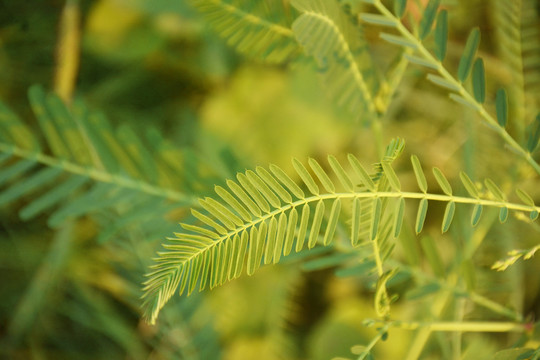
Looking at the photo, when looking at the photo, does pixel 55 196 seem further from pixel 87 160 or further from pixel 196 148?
pixel 196 148

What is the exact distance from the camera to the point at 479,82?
1.20 feet

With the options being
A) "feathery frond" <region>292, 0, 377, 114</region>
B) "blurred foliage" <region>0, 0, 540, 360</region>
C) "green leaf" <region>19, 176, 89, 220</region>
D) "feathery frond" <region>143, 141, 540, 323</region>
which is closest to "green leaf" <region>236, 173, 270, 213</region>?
"feathery frond" <region>143, 141, 540, 323</region>

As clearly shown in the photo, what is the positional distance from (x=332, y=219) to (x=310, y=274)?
65 centimetres

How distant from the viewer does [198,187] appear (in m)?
0.50

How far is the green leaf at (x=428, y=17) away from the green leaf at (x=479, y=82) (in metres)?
0.05

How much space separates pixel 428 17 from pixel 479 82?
6 cm

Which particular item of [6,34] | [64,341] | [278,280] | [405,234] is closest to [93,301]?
[64,341]

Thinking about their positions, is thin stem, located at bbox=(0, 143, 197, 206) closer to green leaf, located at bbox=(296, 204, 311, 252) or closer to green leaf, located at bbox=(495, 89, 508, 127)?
green leaf, located at bbox=(296, 204, 311, 252)

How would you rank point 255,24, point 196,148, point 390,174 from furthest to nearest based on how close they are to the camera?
1. point 196,148
2. point 255,24
3. point 390,174

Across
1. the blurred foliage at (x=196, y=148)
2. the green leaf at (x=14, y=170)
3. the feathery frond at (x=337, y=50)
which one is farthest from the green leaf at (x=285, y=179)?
the blurred foliage at (x=196, y=148)

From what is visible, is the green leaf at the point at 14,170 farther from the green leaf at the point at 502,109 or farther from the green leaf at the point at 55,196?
the green leaf at the point at 502,109

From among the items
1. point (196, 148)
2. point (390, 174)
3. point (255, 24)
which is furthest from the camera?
point (196, 148)

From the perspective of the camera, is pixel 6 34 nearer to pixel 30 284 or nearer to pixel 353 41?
pixel 30 284

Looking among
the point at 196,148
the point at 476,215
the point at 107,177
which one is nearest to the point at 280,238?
the point at 476,215
